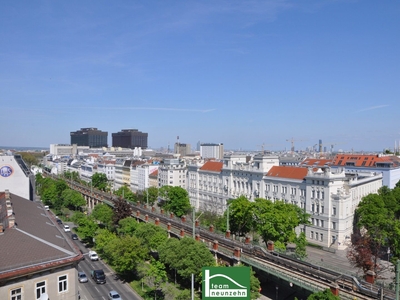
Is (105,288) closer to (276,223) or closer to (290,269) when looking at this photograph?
(290,269)

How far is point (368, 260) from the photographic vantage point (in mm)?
38750

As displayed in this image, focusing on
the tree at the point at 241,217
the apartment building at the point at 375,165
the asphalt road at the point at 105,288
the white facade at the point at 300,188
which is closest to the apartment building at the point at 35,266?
the asphalt road at the point at 105,288

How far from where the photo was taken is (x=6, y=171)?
55406 millimetres

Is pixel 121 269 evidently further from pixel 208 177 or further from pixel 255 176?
pixel 208 177

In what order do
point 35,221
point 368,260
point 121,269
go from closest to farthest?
point 35,221 < point 368,260 < point 121,269

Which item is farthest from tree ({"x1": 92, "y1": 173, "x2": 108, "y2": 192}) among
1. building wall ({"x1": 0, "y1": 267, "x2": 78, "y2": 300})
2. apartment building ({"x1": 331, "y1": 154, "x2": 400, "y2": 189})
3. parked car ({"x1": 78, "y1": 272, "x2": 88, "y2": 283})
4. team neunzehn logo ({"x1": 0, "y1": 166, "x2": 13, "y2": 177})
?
building wall ({"x1": 0, "y1": 267, "x2": 78, "y2": 300})

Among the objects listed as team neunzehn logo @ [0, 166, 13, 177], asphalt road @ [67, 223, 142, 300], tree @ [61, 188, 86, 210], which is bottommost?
asphalt road @ [67, 223, 142, 300]

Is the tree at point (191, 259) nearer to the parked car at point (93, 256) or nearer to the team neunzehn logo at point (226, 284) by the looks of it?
the parked car at point (93, 256)

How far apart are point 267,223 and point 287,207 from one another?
6057mm

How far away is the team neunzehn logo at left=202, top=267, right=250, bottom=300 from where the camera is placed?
16.2m

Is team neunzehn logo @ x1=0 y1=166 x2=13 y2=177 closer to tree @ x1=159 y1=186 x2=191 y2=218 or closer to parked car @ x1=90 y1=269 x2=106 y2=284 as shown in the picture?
parked car @ x1=90 y1=269 x2=106 y2=284

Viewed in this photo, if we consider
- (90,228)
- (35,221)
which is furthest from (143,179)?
(35,221)

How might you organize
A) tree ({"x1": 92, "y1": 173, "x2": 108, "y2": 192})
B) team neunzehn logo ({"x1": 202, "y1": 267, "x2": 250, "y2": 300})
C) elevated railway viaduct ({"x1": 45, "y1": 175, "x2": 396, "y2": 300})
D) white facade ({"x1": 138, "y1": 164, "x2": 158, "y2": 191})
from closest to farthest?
1. team neunzehn logo ({"x1": 202, "y1": 267, "x2": 250, "y2": 300})
2. elevated railway viaduct ({"x1": 45, "y1": 175, "x2": 396, "y2": 300})
3. white facade ({"x1": 138, "y1": 164, "x2": 158, "y2": 191})
4. tree ({"x1": 92, "y1": 173, "x2": 108, "y2": 192})

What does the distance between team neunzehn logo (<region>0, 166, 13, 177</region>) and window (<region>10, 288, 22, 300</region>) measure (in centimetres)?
3781
